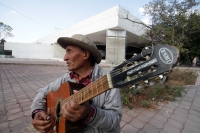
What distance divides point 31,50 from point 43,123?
37038mm

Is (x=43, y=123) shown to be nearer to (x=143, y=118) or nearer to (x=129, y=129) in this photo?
(x=129, y=129)

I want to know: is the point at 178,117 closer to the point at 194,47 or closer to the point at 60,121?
the point at 60,121

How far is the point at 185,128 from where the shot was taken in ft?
7.88

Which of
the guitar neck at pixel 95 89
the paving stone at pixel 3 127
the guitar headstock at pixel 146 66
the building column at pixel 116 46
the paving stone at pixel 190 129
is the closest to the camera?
the guitar headstock at pixel 146 66

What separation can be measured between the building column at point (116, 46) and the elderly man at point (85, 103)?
14.0 meters

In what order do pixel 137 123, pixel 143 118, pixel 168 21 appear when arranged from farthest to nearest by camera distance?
pixel 168 21, pixel 143 118, pixel 137 123

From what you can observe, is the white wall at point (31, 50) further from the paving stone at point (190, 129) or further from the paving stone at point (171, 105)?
the paving stone at point (190, 129)

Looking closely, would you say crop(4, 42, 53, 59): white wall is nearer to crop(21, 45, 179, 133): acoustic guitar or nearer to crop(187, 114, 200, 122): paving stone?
crop(187, 114, 200, 122): paving stone

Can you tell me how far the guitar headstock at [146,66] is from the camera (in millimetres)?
821

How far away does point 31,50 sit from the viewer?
3409cm

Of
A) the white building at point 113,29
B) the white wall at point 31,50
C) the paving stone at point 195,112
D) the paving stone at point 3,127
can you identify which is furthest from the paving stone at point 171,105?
the white wall at point 31,50

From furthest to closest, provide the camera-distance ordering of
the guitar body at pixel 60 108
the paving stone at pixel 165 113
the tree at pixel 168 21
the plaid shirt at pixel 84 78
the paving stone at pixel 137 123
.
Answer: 1. the tree at pixel 168 21
2. the paving stone at pixel 165 113
3. the paving stone at pixel 137 123
4. the plaid shirt at pixel 84 78
5. the guitar body at pixel 60 108

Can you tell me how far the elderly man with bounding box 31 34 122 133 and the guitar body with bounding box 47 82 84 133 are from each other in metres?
0.08

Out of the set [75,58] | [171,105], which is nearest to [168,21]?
[171,105]
